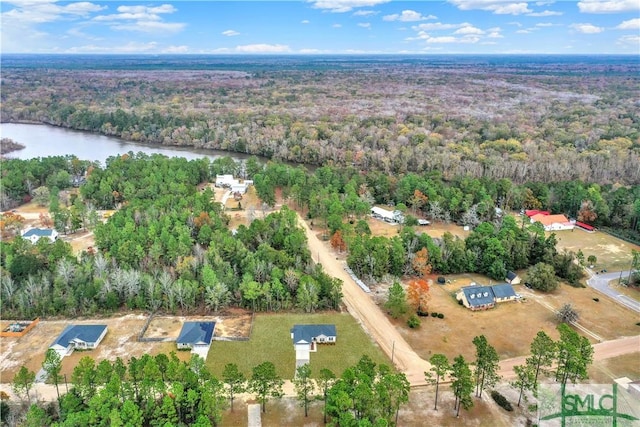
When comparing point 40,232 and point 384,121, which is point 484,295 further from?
point 384,121

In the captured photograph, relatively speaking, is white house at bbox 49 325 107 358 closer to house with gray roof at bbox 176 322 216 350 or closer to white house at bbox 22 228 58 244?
house with gray roof at bbox 176 322 216 350

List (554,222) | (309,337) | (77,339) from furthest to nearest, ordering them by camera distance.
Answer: (554,222) → (309,337) → (77,339)

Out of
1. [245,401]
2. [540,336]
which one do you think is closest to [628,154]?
[540,336]

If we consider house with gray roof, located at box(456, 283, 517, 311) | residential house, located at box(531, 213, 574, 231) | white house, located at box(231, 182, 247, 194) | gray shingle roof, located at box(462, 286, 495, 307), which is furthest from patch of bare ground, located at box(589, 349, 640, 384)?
white house, located at box(231, 182, 247, 194)

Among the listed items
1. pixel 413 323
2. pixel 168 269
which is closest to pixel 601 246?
pixel 413 323

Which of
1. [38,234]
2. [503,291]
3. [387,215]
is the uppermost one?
[38,234]

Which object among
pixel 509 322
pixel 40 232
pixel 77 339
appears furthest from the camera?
pixel 40 232

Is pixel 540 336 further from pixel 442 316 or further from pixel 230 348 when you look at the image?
pixel 230 348
